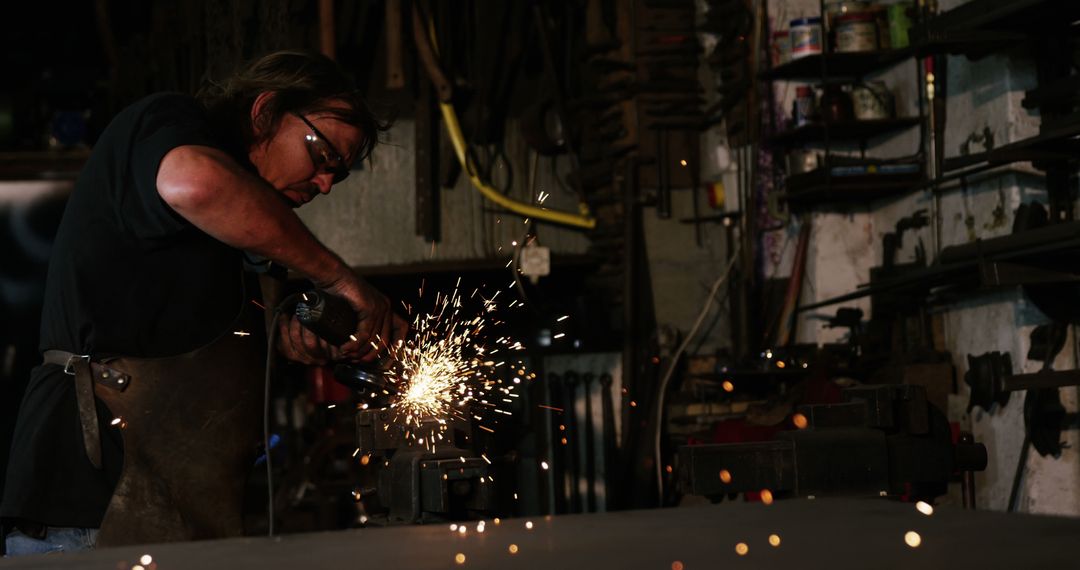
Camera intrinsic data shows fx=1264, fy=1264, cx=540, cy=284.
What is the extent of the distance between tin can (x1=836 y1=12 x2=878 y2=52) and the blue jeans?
3.93m

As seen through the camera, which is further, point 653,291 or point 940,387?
point 653,291

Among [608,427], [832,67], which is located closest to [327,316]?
[832,67]

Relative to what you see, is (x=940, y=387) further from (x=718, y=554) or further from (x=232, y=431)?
(x=718, y=554)

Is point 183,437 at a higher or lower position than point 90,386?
lower

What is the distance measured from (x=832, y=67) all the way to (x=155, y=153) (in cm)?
380

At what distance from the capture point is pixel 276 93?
2801 millimetres

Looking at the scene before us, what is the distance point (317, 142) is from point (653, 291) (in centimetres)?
380

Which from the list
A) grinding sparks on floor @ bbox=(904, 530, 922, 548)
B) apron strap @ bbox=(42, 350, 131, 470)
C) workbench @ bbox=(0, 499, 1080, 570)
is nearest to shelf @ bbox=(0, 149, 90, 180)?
apron strap @ bbox=(42, 350, 131, 470)

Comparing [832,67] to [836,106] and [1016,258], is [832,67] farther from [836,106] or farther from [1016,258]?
[1016,258]

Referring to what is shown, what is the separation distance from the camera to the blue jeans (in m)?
2.38

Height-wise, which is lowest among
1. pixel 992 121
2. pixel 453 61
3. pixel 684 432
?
pixel 684 432

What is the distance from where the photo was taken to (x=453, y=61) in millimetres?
7074

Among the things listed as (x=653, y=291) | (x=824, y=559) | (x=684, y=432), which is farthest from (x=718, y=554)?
(x=653, y=291)

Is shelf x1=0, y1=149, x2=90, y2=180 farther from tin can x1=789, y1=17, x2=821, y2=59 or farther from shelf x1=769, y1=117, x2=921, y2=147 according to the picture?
tin can x1=789, y1=17, x2=821, y2=59
